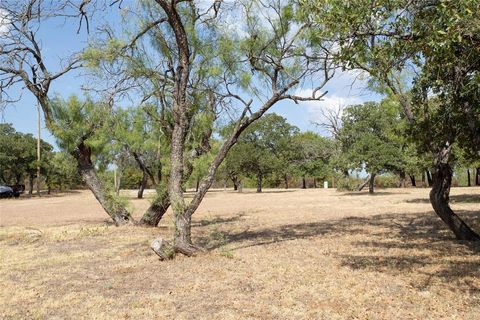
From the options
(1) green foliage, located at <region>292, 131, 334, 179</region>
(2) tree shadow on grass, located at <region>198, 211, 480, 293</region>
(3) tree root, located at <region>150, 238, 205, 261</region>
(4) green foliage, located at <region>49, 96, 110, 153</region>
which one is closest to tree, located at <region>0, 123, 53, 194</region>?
(1) green foliage, located at <region>292, 131, 334, 179</region>

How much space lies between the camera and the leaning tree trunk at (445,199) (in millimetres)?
9180

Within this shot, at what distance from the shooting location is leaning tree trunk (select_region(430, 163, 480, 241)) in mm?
9180

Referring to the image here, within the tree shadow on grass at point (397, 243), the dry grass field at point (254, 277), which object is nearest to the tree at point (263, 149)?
the tree shadow on grass at point (397, 243)

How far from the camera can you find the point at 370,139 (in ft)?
101

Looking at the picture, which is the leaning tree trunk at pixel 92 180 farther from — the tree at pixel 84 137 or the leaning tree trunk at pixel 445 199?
the leaning tree trunk at pixel 445 199

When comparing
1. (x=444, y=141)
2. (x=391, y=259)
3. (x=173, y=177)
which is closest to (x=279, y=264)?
(x=391, y=259)

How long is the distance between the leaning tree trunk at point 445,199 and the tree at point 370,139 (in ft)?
59.6

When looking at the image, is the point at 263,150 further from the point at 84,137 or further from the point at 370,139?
the point at 84,137

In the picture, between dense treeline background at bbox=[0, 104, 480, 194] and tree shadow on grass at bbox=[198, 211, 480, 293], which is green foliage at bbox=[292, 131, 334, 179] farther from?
tree shadow on grass at bbox=[198, 211, 480, 293]

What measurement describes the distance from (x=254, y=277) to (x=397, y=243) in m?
4.30

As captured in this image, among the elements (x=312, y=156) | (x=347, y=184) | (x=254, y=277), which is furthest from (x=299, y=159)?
(x=254, y=277)

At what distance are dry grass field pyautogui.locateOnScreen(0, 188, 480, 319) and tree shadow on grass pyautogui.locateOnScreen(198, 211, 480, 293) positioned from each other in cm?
3

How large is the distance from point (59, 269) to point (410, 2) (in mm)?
7159

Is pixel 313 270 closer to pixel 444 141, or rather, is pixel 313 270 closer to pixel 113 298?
pixel 113 298
